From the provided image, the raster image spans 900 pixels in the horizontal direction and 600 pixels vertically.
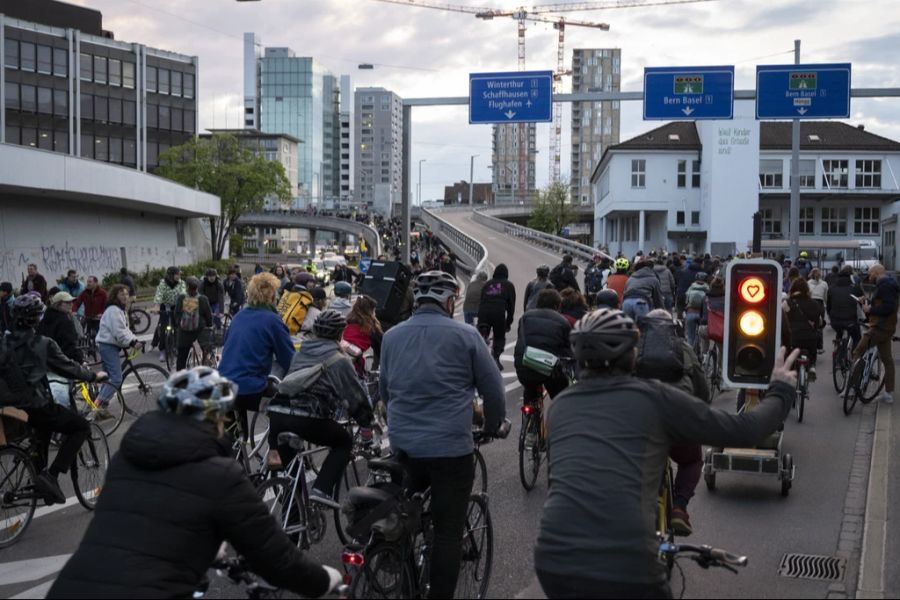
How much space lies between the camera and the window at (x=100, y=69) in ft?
260

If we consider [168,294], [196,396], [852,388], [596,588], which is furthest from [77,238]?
[596,588]

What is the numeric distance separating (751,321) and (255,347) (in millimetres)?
3909

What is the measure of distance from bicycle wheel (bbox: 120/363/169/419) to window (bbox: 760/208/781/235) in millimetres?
64809

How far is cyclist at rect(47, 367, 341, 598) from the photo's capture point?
333 centimetres

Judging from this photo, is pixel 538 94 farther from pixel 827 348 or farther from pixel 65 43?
pixel 65 43

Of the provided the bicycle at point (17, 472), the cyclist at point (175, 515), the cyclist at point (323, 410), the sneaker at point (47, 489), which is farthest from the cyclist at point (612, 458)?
the sneaker at point (47, 489)

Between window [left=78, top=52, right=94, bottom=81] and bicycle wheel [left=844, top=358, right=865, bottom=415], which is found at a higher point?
window [left=78, top=52, right=94, bottom=81]

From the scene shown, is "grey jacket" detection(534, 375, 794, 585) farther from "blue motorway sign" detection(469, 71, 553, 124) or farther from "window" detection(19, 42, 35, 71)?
"window" detection(19, 42, 35, 71)

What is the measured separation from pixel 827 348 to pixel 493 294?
31.6 ft

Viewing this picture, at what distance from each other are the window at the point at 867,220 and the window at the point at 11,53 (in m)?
60.6

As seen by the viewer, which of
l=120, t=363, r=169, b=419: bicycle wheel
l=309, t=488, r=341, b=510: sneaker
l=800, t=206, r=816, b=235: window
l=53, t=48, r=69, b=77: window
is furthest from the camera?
l=53, t=48, r=69, b=77: window

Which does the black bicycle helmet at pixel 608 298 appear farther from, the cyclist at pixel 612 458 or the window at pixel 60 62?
the window at pixel 60 62

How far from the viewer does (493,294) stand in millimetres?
17266

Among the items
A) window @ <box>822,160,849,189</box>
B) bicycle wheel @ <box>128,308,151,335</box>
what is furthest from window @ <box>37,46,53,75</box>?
window @ <box>822,160,849,189</box>
